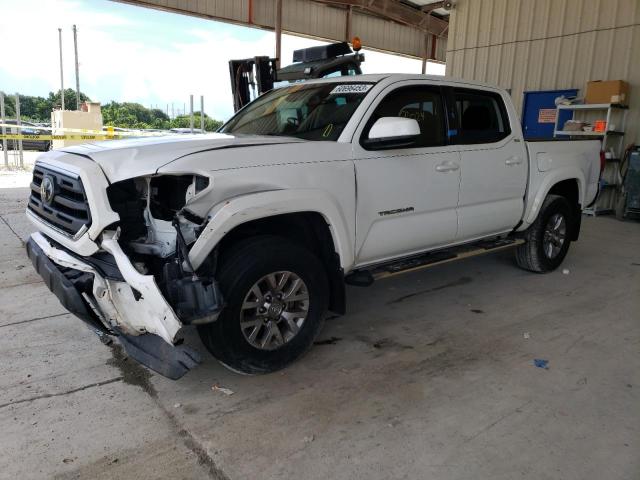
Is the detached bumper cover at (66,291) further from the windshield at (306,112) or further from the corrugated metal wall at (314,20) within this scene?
the corrugated metal wall at (314,20)

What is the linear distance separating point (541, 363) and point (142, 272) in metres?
2.65

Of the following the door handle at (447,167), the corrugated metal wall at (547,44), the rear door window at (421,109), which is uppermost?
the corrugated metal wall at (547,44)

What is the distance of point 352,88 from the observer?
3852mm

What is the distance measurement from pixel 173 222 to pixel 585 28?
10.5m

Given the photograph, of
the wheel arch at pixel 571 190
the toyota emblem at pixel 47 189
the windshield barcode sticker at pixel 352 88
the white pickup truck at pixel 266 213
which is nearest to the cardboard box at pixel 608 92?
the wheel arch at pixel 571 190

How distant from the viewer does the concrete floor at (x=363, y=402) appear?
242 centimetres

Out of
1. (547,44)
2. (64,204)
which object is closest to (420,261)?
(64,204)

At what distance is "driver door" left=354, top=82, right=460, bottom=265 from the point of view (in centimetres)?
352

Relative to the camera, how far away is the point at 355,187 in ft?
11.2

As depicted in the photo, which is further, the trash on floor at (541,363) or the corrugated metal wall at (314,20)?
the corrugated metal wall at (314,20)

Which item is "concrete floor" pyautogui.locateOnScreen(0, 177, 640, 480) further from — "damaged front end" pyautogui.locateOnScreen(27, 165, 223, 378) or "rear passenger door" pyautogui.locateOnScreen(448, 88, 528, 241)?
"rear passenger door" pyautogui.locateOnScreen(448, 88, 528, 241)

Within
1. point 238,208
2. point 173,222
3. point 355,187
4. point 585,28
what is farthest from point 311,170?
point 585,28

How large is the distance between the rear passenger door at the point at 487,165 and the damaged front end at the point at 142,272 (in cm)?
239

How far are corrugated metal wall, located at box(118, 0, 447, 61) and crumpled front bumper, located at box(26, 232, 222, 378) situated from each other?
443 inches
